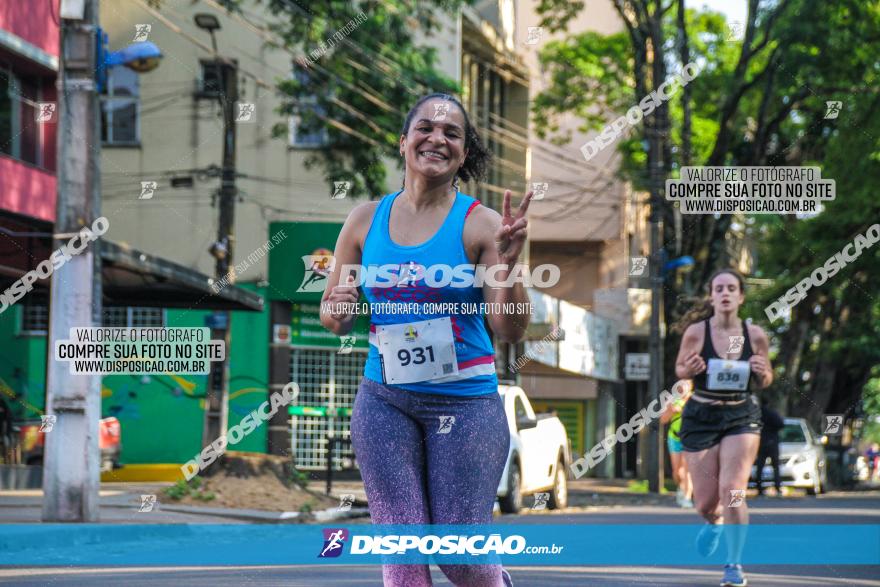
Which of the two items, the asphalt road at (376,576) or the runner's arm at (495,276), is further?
the asphalt road at (376,576)

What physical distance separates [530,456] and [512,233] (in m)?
15.0

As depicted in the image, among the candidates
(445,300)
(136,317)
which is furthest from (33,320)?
(445,300)

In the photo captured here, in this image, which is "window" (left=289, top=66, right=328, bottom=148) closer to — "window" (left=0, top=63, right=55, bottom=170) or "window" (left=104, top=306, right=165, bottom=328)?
"window" (left=104, top=306, right=165, bottom=328)

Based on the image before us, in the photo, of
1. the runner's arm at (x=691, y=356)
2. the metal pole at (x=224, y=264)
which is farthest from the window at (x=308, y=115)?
the runner's arm at (x=691, y=356)

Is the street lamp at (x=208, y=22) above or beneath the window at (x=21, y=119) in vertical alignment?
above

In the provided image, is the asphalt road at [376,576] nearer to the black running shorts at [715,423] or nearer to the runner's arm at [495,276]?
the black running shorts at [715,423]

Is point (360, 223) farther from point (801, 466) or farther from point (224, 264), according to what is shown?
point (801, 466)

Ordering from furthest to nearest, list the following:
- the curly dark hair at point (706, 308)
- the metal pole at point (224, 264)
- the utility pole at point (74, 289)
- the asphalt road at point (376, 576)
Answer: the metal pole at point (224, 264)
the utility pole at point (74, 289)
the curly dark hair at point (706, 308)
the asphalt road at point (376, 576)

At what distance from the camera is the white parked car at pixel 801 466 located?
2777cm

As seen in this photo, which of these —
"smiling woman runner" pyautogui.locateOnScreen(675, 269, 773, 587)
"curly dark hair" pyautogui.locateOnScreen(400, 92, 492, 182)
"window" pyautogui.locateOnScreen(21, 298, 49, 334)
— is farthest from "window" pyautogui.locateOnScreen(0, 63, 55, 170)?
"curly dark hair" pyautogui.locateOnScreen(400, 92, 492, 182)

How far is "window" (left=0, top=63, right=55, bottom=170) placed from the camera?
2134 cm

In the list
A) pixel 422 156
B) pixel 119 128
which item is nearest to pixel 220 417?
pixel 119 128

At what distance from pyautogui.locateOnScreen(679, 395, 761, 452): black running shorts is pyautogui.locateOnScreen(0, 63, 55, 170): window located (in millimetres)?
14202

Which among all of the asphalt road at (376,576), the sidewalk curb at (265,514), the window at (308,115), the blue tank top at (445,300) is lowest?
the sidewalk curb at (265,514)
